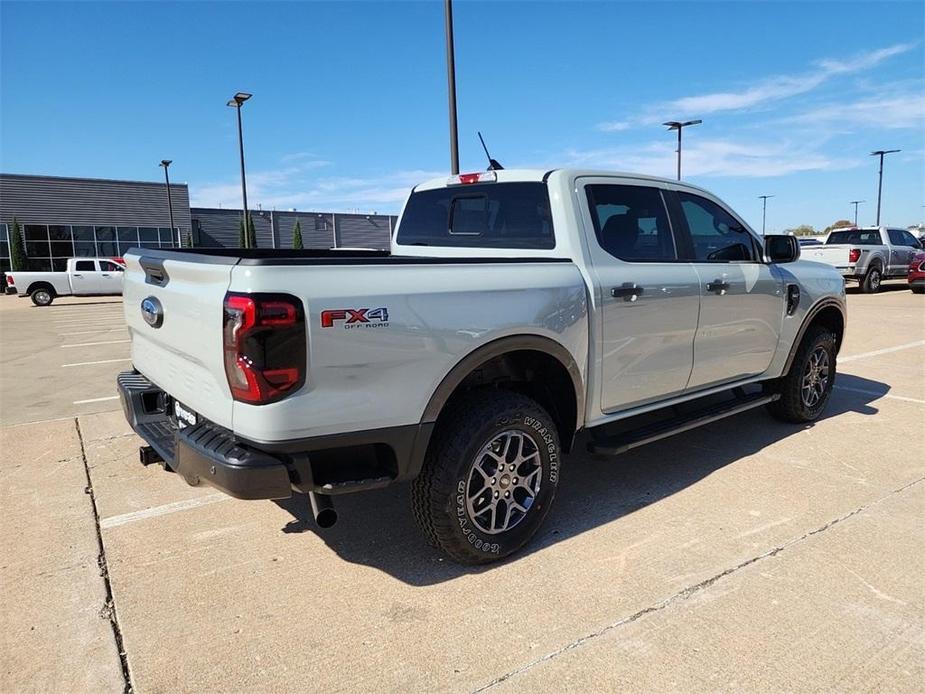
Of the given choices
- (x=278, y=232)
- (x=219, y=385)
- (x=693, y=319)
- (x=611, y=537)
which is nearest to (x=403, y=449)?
(x=219, y=385)

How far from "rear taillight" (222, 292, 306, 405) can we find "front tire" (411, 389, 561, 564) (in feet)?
2.72

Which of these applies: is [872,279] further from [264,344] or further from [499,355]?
[264,344]

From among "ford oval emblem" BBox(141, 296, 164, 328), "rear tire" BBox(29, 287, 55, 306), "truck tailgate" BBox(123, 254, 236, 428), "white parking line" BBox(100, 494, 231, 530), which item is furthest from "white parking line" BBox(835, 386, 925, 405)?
"rear tire" BBox(29, 287, 55, 306)

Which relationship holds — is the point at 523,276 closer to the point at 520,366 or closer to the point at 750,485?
the point at 520,366

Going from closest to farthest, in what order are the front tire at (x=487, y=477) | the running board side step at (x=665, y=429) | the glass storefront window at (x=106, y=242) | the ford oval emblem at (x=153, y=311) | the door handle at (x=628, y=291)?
the front tire at (x=487, y=477)
the ford oval emblem at (x=153, y=311)
the door handle at (x=628, y=291)
the running board side step at (x=665, y=429)
the glass storefront window at (x=106, y=242)

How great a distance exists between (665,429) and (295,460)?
2.36m

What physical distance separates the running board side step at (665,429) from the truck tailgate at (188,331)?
6.77 feet

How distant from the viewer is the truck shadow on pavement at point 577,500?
3.28m

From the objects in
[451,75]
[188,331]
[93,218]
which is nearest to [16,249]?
[93,218]

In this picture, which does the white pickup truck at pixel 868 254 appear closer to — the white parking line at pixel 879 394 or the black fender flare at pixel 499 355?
the white parking line at pixel 879 394

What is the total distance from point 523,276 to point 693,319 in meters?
1.47

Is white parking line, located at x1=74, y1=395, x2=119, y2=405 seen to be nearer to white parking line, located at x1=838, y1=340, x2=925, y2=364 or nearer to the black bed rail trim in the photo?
the black bed rail trim

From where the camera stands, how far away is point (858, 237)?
20.1 m

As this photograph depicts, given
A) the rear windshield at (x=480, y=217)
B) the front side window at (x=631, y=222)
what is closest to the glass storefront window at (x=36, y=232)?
the rear windshield at (x=480, y=217)
